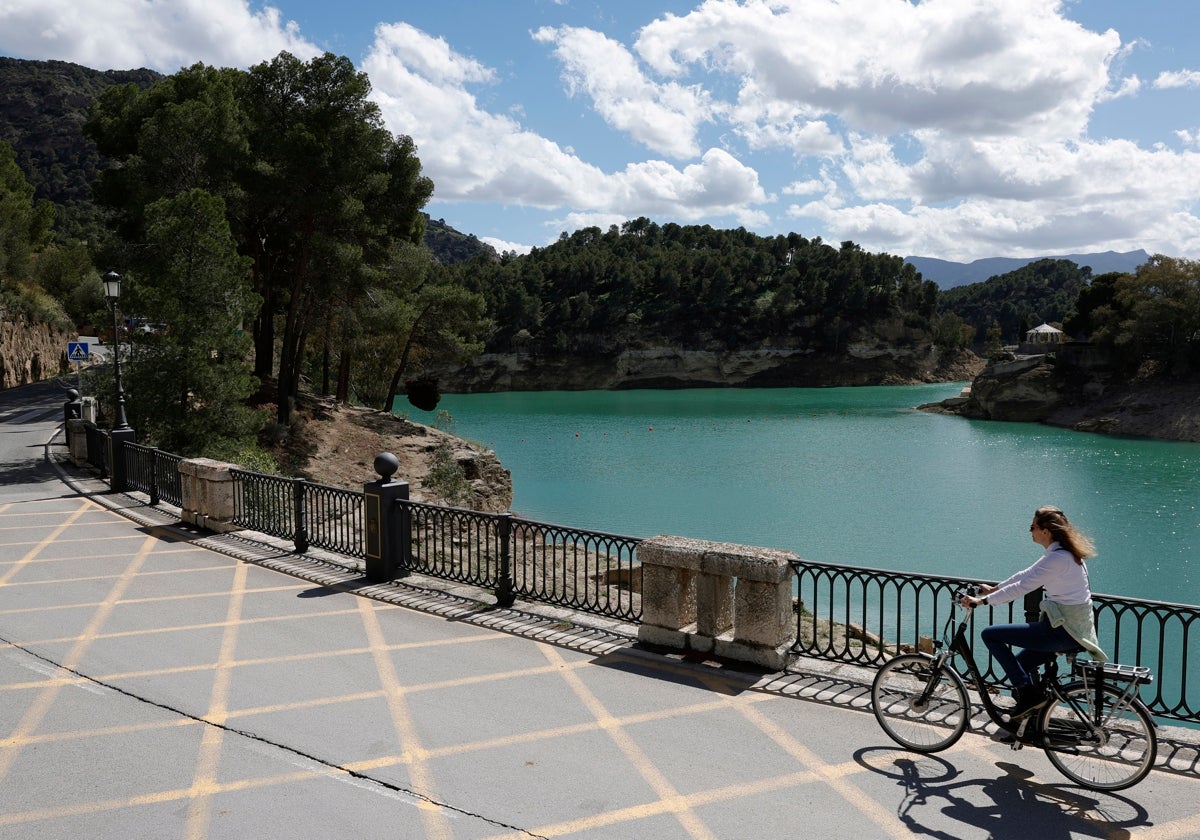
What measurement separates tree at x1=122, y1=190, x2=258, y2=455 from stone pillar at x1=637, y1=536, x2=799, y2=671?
16784mm

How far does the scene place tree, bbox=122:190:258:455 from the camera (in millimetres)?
21641

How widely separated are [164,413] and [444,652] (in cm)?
1695

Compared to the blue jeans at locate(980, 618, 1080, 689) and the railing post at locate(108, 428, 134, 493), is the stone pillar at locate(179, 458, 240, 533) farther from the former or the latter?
the blue jeans at locate(980, 618, 1080, 689)

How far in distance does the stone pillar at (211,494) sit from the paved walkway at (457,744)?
4.11 metres

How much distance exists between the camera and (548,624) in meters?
8.97

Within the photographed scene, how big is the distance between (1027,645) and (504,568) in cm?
553

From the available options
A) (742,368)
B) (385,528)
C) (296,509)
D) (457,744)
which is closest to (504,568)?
Answer: (385,528)

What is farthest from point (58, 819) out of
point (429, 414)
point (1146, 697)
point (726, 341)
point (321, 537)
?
point (726, 341)

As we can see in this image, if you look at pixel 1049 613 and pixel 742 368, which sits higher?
pixel 742 368

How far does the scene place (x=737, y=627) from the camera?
754cm

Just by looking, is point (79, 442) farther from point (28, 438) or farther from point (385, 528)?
point (385, 528)

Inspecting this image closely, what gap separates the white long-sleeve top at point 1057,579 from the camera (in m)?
5.46

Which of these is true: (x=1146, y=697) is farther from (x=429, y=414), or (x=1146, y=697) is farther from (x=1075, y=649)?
(x=429, y=414)

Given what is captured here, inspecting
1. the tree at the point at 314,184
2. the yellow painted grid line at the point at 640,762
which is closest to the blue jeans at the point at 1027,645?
the yellow painted grid line at the point at 640,762
